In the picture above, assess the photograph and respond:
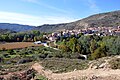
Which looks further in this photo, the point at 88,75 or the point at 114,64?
the point at 114,64

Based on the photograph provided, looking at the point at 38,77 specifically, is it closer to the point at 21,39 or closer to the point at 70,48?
the point at 70,48

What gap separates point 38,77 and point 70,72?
290cm

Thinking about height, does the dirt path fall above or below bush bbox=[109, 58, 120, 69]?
below

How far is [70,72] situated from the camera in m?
22.6

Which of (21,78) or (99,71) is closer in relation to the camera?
(99,71)

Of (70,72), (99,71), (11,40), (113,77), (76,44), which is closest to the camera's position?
(113,77)

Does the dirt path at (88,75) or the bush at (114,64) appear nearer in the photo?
the dirt path at (88,75)

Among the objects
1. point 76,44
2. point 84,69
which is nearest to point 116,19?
point 76,44

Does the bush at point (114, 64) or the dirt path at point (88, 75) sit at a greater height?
the bush at point (114, 64)

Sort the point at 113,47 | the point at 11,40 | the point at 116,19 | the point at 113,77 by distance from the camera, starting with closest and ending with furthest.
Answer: the point at 113,77 → the point at 113,47 → the point at 11,40 → the point at 116,19

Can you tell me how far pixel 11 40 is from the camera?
385 ft

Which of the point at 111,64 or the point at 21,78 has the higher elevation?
the point at 111,64

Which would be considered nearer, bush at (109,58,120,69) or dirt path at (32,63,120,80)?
dirt path at (32,63,120,80)

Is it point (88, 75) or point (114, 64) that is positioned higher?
point (114, 64)
